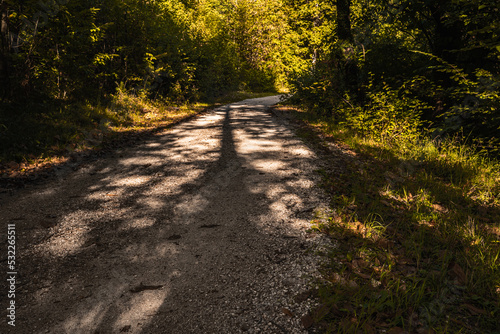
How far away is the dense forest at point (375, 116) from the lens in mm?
2424

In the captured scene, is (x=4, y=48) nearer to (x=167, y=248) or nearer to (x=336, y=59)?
(x=167, y=248)

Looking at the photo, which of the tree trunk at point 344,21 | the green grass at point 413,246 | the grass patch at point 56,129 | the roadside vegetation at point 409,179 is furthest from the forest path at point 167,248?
the tree trunk at point 344,21

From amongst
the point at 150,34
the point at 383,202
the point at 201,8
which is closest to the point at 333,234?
the point at 383,202

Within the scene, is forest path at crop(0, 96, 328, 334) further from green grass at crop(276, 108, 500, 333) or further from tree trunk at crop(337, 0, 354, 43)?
tree trunk at crop(337, 0, 354, 43)

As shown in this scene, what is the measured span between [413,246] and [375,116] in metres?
5.55

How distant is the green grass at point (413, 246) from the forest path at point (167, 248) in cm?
32

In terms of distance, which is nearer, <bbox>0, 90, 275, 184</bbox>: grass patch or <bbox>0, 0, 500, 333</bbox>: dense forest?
<bbox>0, 0, 500, 333</bbox>: dense forest

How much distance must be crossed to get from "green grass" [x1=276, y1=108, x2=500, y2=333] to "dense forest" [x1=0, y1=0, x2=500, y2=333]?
0.02 metres

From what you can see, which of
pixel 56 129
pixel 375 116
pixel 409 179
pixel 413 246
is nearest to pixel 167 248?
pixel 413 246

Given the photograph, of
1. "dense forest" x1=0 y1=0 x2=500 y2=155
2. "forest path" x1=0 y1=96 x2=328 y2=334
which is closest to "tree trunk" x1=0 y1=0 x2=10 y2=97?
"dense forest" x1=0 y1=0 x2=500 y2=155

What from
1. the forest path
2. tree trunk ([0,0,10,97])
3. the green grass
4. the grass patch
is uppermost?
tree trunk ([0,0,10,97])

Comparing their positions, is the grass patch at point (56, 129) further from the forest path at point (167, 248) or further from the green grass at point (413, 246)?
the green grass at point (413, 246)

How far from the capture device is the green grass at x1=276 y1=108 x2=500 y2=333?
7.02 feet

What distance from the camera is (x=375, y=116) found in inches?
303
